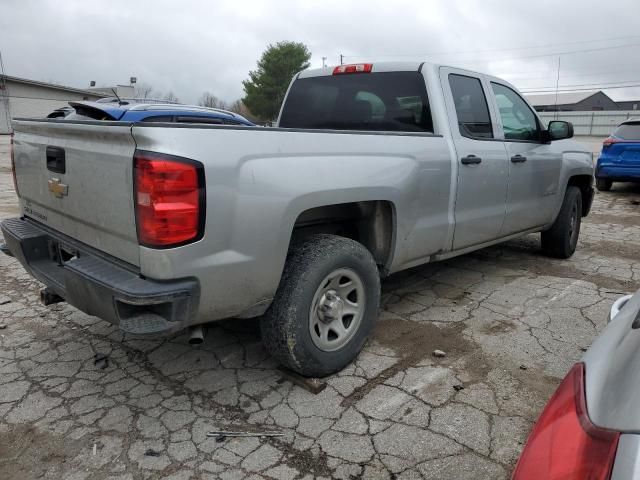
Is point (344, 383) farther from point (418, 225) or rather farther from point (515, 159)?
point (515, 159)

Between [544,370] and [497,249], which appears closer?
[544,370]

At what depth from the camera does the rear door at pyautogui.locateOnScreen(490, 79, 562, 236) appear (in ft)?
14.5

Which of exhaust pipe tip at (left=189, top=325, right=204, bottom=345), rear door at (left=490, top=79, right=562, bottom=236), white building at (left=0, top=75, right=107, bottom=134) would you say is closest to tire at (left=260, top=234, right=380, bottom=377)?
exhaust pipe tip at (left=189, top=325, right=204, bottom=345)

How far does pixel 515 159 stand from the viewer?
4.36 m

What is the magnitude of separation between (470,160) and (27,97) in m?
42.4

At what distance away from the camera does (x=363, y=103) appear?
4.05 m

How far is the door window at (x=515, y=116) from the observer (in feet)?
14.7

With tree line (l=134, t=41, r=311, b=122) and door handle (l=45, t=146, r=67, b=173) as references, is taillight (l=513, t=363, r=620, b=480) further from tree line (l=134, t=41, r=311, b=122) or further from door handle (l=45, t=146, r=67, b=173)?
tree line (l=134, t=41, r=311, b=122)

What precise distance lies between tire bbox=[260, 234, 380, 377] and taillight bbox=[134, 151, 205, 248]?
0.71 metres

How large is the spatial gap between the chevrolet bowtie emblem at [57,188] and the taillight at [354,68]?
2450mm

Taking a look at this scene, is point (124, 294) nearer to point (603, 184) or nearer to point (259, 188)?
point (259, 188)

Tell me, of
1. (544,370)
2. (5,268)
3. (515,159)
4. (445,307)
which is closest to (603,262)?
(515,159)

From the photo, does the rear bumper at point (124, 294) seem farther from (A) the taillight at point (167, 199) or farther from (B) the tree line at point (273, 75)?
(B) the tree line at point (273, 75)

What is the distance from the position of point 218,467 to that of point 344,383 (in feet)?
3.07
